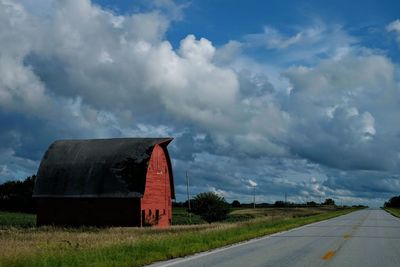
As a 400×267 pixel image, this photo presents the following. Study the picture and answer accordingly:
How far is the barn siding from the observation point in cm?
4128

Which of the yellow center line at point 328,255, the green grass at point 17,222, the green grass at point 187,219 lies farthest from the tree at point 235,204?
the yellow center line at point 328,255

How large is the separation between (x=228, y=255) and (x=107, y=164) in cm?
2859

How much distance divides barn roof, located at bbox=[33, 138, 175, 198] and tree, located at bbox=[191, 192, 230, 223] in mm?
6647

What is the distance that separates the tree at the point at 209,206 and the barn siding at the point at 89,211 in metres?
8.91

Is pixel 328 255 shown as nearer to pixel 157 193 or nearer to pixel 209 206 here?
pixel 157 193

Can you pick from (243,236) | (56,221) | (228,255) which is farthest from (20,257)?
(56,221)

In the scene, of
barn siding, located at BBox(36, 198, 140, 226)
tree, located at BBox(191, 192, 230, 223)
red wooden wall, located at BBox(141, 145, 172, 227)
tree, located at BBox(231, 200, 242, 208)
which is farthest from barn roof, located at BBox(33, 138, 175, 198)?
tree, located at BBox(231, 200, 242, 208)

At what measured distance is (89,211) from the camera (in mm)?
42344

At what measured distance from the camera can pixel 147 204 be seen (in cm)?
4244

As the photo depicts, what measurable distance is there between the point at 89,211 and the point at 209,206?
1163cm

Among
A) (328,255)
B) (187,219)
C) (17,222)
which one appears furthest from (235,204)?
(328,255)

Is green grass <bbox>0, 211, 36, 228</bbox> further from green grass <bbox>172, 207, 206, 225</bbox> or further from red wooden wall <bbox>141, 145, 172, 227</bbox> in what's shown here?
green grass <bbox>172, 207, 206, 225</bbox>

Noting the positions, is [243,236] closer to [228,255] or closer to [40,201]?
[228,255]

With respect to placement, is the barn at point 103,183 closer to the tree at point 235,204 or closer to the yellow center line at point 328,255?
the yellow center line at point 328,255
